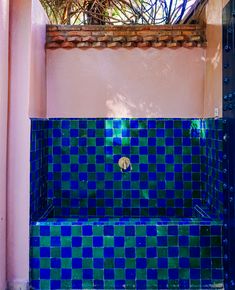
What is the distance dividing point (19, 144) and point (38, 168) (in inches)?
16.6

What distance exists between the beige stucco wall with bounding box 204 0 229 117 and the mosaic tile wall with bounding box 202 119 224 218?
16 centimetres

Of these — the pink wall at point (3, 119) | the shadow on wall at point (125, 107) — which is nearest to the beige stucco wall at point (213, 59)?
the shadow on wall at point (125, 107)

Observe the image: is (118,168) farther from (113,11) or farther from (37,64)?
(113,11)

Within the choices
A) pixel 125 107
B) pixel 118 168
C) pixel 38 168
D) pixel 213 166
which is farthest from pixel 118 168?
pixel 213 166

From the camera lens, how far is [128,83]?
434 cm

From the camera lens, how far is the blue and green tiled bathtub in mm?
3492

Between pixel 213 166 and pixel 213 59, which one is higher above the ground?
pixel 213 59

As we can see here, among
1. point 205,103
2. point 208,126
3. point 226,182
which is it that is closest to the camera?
point 226,182

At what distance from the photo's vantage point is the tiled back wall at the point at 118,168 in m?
4.28

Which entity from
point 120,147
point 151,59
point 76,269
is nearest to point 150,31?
point 151,59

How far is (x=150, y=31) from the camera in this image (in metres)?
4.26

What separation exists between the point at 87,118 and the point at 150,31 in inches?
44.4

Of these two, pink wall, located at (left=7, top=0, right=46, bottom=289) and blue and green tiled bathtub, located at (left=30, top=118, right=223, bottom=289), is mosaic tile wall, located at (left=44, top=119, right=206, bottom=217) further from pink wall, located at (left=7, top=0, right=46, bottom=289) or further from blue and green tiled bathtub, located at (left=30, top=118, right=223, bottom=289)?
pink wall, located at (left=7, top=0, right=46, bottom=289)

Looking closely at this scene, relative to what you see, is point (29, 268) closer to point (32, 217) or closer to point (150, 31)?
point (32, 217)
